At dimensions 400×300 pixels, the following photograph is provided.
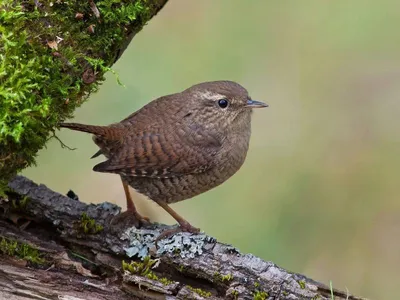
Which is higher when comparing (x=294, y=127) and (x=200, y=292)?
(x=294, y=127)

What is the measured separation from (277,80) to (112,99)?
5.94 ft

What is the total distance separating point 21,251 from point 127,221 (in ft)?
2.14

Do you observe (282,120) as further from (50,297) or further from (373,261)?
(50,297)

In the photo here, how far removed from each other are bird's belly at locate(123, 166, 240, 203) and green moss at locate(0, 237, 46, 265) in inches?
31.3

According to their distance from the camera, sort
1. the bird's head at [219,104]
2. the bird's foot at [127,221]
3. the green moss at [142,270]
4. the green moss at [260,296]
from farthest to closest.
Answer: the bird's head at [219,104] → the bird's foot at [127,221] → the green moss at [142,270] → the green moss at [260,296]

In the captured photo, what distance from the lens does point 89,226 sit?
3.70 metres

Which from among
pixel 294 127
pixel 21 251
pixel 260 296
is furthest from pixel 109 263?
pixel 294 127

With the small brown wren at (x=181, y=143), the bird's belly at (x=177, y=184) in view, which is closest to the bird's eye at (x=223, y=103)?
the small brown wren at (x=181, y=143)

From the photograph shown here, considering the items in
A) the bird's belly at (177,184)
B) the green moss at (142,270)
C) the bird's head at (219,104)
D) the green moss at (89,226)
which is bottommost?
the green moss at (142,270)

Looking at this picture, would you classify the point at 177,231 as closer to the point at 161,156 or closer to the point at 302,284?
the point at 161,156

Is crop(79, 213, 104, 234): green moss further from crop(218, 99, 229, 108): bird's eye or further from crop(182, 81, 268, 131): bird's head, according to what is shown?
crop(218, 99, 229, 108): bird's eye

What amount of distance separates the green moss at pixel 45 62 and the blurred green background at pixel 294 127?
1.96 meters

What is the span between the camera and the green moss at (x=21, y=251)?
339cm

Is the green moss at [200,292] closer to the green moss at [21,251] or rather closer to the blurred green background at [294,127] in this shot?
the green moss at [21,251]
